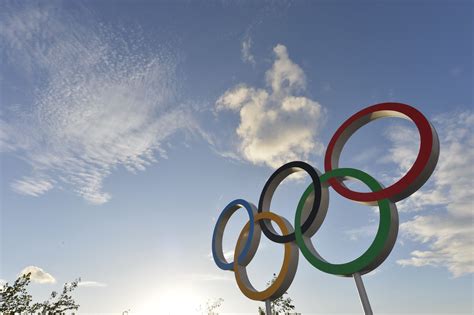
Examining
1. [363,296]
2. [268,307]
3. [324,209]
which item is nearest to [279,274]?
[268,307]

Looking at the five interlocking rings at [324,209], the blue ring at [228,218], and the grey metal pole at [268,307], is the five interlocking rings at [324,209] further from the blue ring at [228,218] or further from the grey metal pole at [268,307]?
the grey metal pole at [268,307]

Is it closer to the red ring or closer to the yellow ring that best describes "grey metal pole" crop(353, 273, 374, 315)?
the red ring

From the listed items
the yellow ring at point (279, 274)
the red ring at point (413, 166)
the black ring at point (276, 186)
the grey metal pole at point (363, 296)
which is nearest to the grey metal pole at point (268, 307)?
the yellow ring at point (279, 274)

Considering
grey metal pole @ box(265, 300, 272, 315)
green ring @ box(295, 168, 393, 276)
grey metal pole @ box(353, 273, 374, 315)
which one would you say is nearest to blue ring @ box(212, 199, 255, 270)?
grey metal pole @ box(265, 300, 272, 315)

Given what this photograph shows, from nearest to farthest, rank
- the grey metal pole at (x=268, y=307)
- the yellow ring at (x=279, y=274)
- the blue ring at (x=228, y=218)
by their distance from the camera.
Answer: the yellow ring at (x=279, y=274)
the grey metal pole at (x=268, y=307)
the blue ring at (x=228, y=218)

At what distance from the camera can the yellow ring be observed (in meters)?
10.7

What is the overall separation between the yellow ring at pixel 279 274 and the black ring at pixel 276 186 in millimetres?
239

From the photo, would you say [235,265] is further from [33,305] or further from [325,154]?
[33,305]

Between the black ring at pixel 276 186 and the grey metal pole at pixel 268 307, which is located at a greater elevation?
the black ring at pixel 276 186

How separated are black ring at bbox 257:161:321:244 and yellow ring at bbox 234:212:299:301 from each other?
9.4 inches

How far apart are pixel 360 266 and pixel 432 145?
3592 mm

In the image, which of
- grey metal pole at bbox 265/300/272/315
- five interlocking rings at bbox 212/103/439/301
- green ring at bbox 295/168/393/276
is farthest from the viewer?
grey metal pole at bbox 265/300/272/315

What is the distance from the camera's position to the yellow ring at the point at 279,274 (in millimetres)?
10711

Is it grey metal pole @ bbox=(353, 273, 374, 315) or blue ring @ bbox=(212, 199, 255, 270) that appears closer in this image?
grey metal pole @ bbox=(353, 273, 374, 315)
